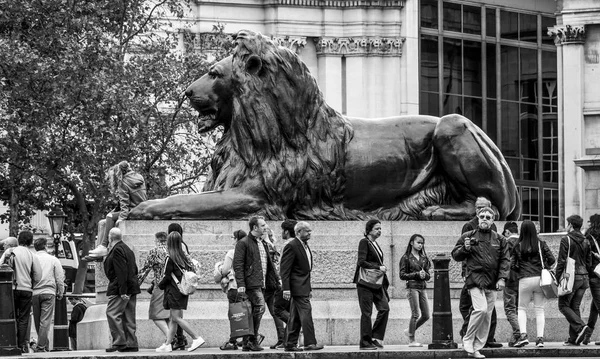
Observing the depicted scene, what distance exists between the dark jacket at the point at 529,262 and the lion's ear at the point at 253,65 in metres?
4.41

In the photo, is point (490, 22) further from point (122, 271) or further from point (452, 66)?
point (122, 271)

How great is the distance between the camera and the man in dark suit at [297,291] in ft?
75.6

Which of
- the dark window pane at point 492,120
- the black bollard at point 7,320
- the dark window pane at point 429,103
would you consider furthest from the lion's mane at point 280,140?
the dark window pane at point 492,120

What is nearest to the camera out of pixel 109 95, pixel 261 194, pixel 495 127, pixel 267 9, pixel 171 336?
pixel 171 336

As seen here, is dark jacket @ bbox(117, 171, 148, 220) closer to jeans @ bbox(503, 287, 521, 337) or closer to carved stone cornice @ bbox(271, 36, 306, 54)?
jeans @ bbox(503, 287, 521, 337)

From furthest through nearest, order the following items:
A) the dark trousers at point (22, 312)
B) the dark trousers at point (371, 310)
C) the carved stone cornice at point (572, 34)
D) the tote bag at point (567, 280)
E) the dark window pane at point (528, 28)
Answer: the dark window pane at point (528, 28), the carved stone cornice at point (572, 34), the dark trousers at point (22, 312), the tote bag at point (567, 280), the dark trousers at point (371, 310)

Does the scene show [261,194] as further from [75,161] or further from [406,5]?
[406,5]

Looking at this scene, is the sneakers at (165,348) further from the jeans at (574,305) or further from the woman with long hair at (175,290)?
the jeans at (574,305)

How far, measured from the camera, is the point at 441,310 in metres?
23.8

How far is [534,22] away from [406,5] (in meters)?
9.03

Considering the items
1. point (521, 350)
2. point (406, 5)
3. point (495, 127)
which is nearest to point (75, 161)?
point (521, 350)

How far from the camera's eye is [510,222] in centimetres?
2550

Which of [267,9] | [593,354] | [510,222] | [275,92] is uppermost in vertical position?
[267,9]

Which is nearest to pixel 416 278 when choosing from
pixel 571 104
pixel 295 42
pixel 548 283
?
pixel 548 283
